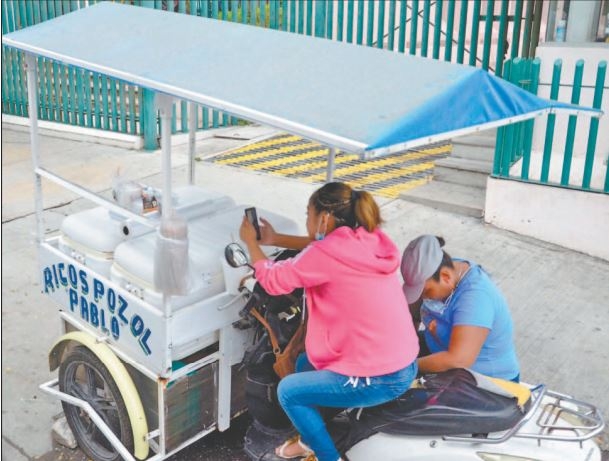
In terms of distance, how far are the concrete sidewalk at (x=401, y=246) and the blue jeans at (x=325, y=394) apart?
150cm

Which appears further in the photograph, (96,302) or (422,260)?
(96,302)

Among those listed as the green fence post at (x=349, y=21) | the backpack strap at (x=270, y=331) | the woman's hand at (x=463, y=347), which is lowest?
the backpack strap at (x=270, y=331)

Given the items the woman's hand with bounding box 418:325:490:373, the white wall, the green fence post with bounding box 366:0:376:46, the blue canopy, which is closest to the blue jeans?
the woman's hand with bounding box 418:325:490:373

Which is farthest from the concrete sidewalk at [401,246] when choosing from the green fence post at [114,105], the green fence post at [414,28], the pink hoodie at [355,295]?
the green fence post at [414,28]

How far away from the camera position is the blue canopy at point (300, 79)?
2098 mm

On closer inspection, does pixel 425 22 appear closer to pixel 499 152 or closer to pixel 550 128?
pixel 499 152

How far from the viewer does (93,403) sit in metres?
Result: 3.22

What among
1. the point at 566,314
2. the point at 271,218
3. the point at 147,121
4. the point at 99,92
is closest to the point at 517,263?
the point at 566,314

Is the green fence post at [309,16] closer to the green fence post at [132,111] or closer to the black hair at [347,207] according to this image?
the green fence post at [132,111]

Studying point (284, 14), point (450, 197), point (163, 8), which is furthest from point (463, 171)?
point (163, 8)

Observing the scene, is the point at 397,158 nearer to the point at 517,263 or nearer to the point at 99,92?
the point at 517,263

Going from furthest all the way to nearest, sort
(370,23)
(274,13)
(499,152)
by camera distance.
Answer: (274,13)
(370,23)
(499,152)

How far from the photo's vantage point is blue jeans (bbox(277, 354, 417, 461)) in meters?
2.47

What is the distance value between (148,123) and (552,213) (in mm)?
5190
